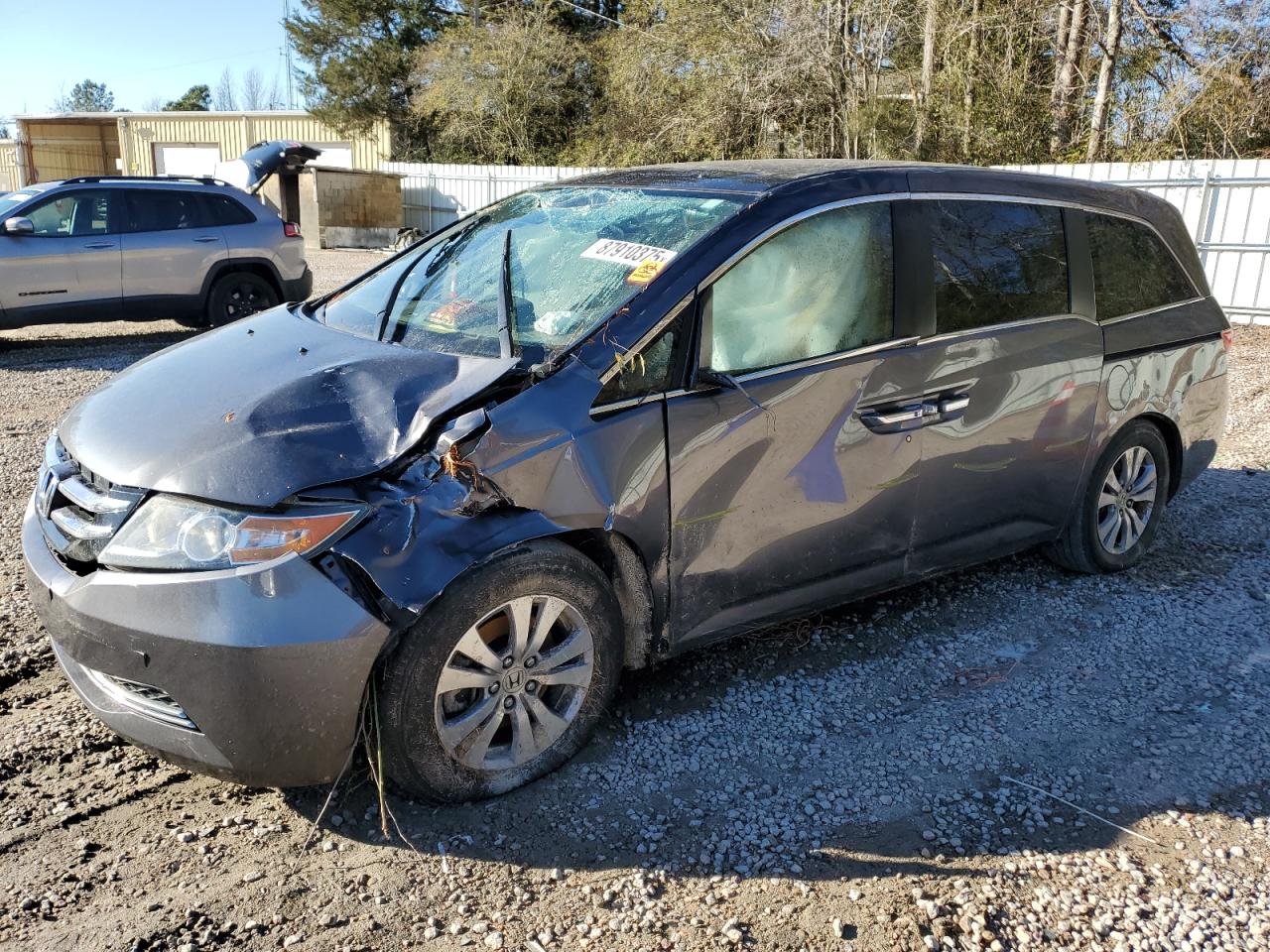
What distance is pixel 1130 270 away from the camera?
457cm

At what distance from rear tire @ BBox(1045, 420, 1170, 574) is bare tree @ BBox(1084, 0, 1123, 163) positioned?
15.4m

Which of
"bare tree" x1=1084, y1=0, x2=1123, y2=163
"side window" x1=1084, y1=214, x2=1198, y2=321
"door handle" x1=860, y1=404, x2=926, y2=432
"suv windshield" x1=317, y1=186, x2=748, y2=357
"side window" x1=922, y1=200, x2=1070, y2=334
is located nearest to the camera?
"suv windshield" x1=317, y1=186, x2=748, y2=357

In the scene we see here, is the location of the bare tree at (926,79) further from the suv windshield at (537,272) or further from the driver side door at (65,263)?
the suv windshield at (537,272)

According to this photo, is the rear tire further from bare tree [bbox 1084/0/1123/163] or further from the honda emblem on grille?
bare tree [bbox 1084/0/1123/163]

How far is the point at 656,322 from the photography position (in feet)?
10.2

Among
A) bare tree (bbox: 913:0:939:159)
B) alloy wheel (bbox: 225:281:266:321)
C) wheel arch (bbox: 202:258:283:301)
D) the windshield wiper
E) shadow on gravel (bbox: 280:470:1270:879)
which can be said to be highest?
bare tree (bbox: 913:0:939:159)

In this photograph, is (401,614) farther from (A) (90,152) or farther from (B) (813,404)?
(A) (90,152)

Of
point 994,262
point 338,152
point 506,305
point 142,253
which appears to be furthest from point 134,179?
point 338,152

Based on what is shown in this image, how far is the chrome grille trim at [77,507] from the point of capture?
2715 millimetres

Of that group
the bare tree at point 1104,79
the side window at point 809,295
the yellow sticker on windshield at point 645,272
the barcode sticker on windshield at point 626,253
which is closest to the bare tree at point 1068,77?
the bare tree at point 1104,79

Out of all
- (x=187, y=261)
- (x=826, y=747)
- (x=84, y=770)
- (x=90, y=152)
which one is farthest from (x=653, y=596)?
(x=90, y=152)

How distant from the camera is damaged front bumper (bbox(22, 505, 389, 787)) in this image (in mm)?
2500

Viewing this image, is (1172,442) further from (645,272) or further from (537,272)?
(537,272)

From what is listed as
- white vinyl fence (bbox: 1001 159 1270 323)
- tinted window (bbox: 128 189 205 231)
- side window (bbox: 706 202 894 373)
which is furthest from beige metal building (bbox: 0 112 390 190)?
side window (bbox: 706 202 894 373)
